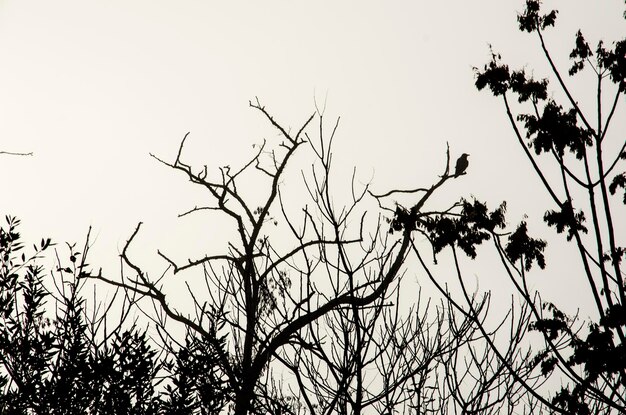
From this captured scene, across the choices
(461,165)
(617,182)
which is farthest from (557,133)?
(461,165)

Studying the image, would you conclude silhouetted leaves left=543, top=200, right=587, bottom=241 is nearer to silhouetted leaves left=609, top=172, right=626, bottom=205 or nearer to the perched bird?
silhouetted leaves left=609, top=172, right=626, bottom=205

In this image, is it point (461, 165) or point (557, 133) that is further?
point (461, 165)

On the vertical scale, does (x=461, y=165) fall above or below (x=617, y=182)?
above

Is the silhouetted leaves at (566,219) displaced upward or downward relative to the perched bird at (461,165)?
downward

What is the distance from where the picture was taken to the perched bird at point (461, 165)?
29.7 feet

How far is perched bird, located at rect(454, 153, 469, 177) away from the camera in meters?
9.04

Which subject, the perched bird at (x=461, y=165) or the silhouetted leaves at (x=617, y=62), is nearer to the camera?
the silhouetted leaves at (x=617, y=62)

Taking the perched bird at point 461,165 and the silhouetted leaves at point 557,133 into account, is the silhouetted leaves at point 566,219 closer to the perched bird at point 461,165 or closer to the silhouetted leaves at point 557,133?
the silhouetted leaves at point 557,133

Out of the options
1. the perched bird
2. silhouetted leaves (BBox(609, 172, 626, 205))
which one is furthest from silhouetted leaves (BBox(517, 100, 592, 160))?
the perched bird

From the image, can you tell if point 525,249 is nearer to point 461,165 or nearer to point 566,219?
point 566,219

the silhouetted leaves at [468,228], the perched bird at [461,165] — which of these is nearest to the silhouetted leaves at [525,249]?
the silhouetted leaves at [468,228]

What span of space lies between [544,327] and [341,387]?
1825mm

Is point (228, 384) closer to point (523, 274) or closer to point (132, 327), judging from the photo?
→ point (132, 327)

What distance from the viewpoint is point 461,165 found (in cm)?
908
